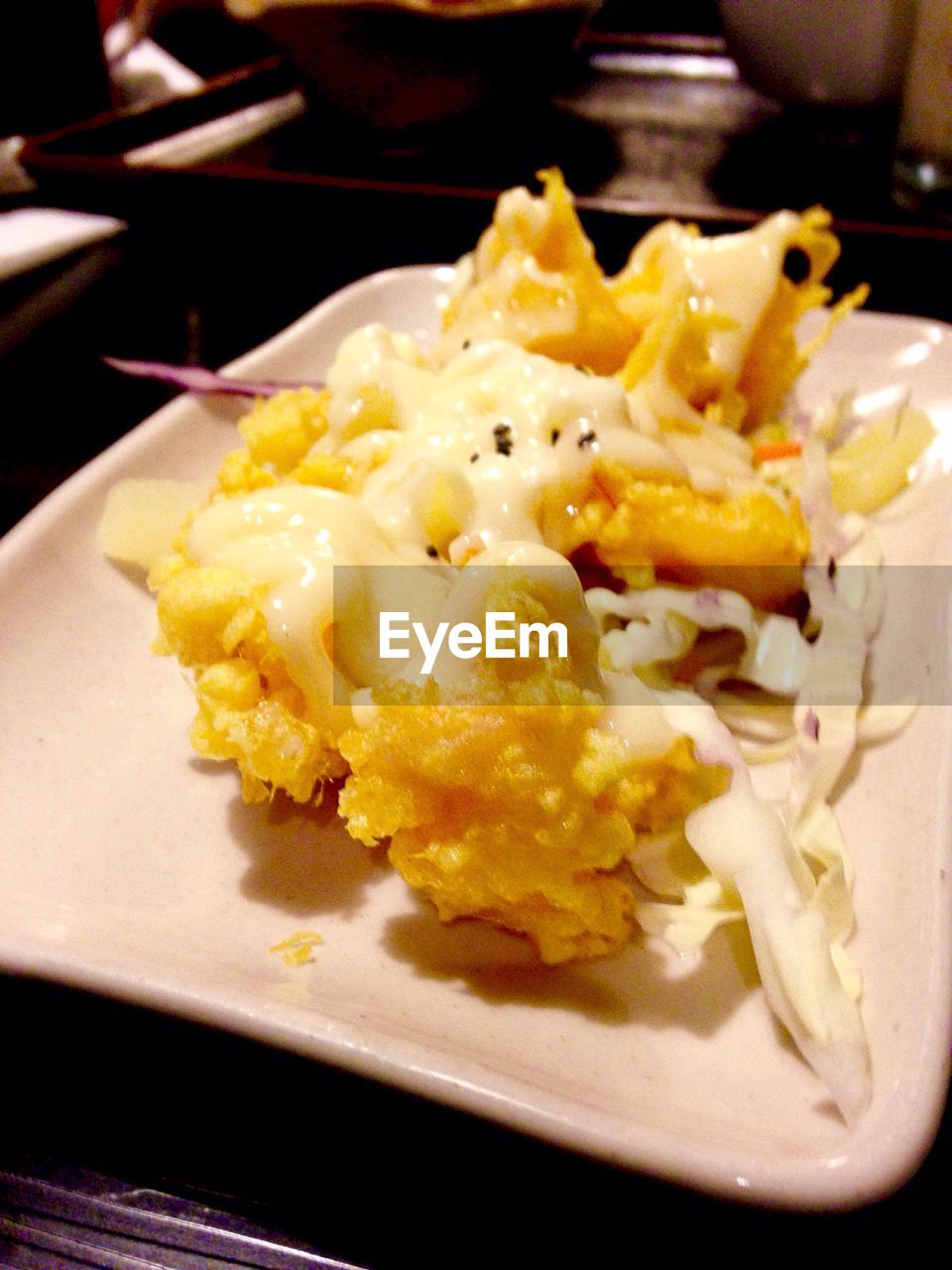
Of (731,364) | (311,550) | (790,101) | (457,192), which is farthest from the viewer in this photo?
(790,101)

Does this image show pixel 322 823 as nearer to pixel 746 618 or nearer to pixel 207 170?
pixel 746 618

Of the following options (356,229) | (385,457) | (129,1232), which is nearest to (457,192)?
(356,229)

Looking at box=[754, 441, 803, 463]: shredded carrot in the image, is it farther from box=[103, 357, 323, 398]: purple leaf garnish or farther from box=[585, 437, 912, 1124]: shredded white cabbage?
box=[103, 357, 323, 398]: purple leaf garnish

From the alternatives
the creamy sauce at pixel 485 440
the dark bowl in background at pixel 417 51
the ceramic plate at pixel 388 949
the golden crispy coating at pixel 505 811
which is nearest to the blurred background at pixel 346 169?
the dark bowl in background at pixel 417 51

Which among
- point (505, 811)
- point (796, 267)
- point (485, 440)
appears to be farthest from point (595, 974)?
point (796, 267)

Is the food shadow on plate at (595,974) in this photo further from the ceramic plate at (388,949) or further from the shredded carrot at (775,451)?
the shredded carrot at (775,451)

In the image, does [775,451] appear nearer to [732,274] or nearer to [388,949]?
[732,274]
